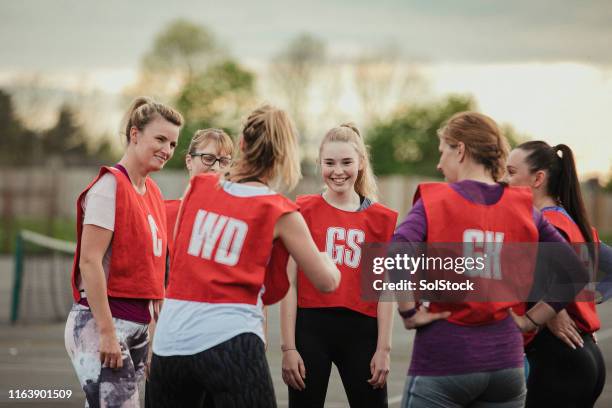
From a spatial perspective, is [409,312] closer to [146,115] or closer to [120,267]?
[120,267]

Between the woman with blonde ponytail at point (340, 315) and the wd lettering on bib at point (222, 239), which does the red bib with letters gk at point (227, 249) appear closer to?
the wd lettering on bib at point (222, 239)

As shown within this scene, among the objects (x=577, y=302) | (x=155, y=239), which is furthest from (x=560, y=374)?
(x=155, y=239)

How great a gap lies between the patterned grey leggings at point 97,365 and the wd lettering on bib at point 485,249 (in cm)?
171

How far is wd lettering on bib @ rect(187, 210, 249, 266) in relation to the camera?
3490 millimetres

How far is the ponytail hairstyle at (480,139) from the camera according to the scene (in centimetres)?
378

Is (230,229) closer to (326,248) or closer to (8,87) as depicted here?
(326,248)

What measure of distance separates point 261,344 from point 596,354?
192 centimetres

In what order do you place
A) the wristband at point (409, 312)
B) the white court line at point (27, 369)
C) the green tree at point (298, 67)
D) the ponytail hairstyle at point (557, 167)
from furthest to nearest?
the green tree at point (298, 67) < the white court line at point (27, 369) < the ponytail hairstyle at point (557, 167) < the wristband at point (409, 312)

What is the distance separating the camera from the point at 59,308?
16.0 m

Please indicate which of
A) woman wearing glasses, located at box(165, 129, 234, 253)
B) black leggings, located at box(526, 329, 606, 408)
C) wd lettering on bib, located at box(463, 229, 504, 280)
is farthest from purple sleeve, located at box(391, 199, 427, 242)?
woman wearing glasses, located at box(165, 129, 234, 253)

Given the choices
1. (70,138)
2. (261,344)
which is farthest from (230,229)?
(70,138)

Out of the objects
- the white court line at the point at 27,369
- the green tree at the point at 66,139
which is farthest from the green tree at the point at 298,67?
the white court line at the point at 27,369

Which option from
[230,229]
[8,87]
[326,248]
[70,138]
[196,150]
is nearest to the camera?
[230,229]

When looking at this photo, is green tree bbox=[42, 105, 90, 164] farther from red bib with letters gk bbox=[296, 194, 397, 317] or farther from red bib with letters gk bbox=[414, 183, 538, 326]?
red bib with letters gk bbox=[414, 183, 538, 326]
